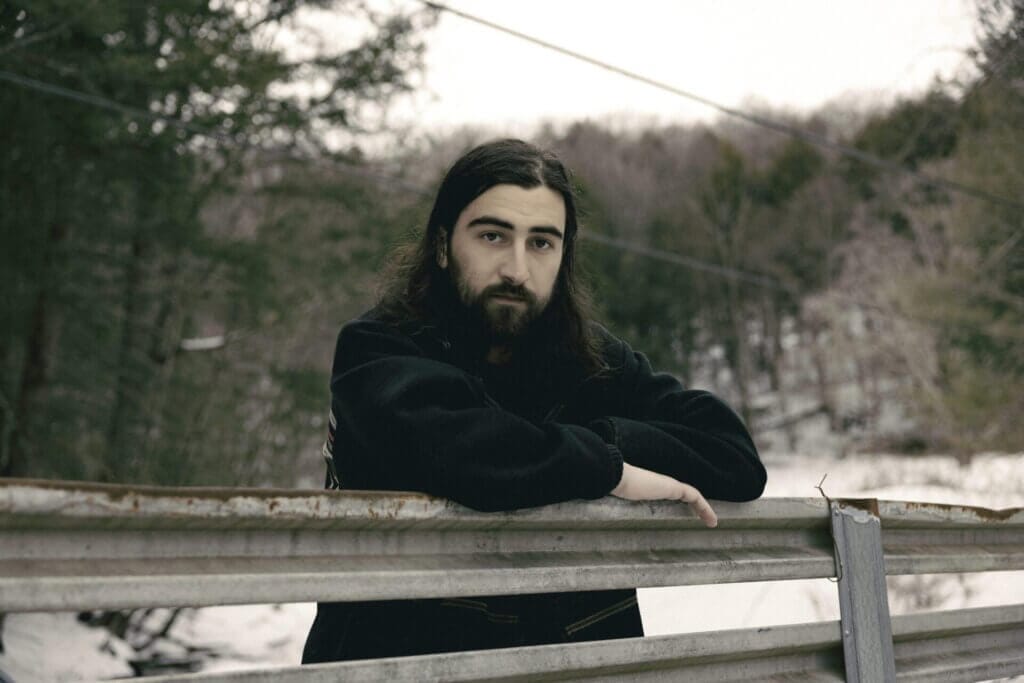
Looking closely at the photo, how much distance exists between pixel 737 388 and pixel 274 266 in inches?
1494

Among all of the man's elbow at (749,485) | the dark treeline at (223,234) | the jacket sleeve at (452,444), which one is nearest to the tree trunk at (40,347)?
the dark treeline at (223,234)

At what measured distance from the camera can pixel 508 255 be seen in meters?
2.24

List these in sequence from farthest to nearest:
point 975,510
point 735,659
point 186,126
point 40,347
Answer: point 40,347
point 186,126
point 975,510
point 735,659

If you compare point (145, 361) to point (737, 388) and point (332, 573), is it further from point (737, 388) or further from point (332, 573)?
point (737, 388)

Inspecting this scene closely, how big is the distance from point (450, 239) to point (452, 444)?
812mm

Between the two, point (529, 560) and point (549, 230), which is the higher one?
point (549, 230)

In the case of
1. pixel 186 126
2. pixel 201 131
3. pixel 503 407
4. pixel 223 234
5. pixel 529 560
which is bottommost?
pixel 529 560

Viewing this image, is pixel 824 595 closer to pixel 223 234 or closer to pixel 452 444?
pixel 452 444

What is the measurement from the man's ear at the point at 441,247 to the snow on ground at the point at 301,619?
16.3 feet

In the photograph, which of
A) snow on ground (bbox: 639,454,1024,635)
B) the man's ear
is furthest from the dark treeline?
snow on ground (bbox: 639,454,1024,635)

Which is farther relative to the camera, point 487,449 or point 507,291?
point 507,291

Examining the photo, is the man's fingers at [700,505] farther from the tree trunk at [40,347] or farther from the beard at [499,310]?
the tree trunk at [40,347]

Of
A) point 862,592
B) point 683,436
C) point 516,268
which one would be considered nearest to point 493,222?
point 516,268

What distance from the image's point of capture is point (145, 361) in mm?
14094
